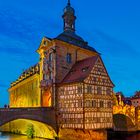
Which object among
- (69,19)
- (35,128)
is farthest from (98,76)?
(35,128)

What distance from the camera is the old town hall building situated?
30.5 meters

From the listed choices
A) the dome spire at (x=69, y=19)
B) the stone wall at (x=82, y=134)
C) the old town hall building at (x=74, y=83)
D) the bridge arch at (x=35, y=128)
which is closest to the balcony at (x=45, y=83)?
the old town hall building at (x=74, y=83)

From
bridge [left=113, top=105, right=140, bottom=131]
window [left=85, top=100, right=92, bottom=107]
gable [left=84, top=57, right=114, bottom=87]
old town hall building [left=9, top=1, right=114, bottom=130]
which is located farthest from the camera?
bridge [left=113, top=105, right=140, bottom=131]

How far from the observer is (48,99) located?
121 feet

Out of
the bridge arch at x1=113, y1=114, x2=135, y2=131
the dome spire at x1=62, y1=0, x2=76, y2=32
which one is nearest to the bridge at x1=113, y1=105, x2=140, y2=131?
the bridge arch at x1=113, y1=114, x2=135, y2=131

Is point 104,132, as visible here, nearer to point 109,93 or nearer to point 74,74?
point 109,93

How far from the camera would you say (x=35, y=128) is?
38.0 m

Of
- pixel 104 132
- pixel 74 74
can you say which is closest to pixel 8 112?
pixel 74 74

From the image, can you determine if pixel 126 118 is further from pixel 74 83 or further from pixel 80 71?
pixel 74 83

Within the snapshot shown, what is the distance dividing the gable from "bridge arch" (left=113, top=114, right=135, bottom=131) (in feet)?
30.1

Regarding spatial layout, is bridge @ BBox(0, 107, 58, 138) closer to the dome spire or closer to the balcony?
the balcony

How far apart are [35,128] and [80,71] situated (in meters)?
10.9

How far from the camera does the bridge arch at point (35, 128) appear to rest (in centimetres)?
3301

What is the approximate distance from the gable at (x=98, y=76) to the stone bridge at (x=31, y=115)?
5.67m
